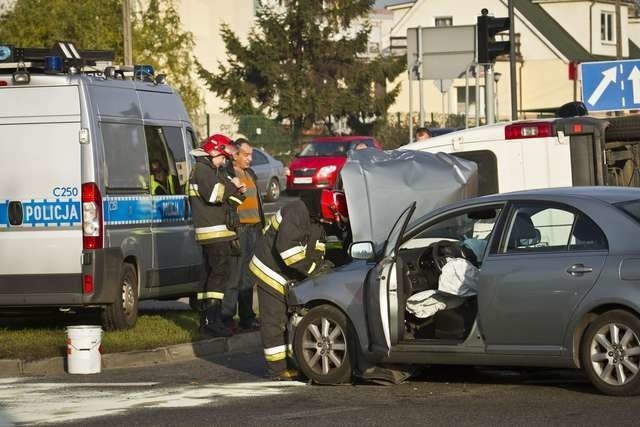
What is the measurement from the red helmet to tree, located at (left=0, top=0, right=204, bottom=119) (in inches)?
1132

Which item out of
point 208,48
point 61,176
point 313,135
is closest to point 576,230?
point 61,176

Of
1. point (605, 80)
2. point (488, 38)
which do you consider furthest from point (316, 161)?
point (605, 80)

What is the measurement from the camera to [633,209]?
10.2 metres

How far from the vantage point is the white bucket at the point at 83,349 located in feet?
40.6

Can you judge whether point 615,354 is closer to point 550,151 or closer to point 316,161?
point 550,151

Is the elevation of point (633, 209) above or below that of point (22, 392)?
above

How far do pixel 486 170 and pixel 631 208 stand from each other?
150 inches

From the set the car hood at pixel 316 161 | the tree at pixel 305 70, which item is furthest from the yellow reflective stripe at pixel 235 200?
the tree at pixel 305 70

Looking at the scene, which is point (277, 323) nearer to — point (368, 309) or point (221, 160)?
point (368, 309)

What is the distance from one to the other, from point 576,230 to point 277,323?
2.70 metres

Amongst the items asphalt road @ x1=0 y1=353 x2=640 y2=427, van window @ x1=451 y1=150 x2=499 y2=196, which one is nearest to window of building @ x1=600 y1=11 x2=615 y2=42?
van window @ x1=451 y1=150 x2=499 y2=196

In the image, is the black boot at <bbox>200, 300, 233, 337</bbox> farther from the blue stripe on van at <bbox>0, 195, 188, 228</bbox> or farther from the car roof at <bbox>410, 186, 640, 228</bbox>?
the car roof at <bbox>410, 186, 640, 228</bbox>

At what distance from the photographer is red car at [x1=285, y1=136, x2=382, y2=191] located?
130 feet

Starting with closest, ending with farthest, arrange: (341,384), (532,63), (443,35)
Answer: (341,384), (443,35), (532,63)
